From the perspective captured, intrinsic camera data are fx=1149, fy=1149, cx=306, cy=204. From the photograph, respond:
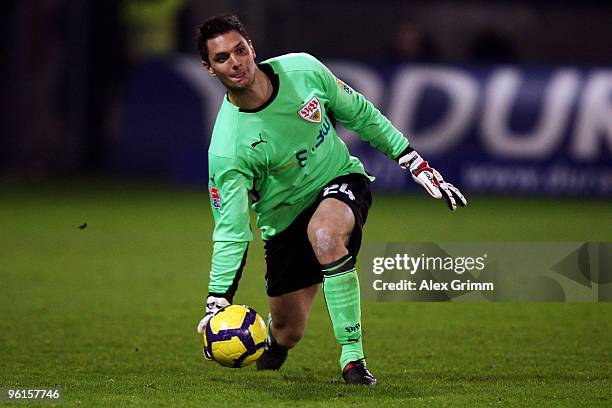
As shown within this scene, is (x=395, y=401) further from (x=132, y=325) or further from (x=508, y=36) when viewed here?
(x=508, y=36)

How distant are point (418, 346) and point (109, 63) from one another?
1697cm

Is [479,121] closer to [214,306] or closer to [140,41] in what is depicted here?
[140,41]

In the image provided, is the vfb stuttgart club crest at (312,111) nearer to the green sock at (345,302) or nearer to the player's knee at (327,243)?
the player's knee at (327,243)

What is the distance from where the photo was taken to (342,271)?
615 centimetres

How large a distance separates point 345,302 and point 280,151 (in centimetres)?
89

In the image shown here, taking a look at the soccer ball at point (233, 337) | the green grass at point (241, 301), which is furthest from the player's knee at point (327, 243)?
the green grass at point (241, 301)

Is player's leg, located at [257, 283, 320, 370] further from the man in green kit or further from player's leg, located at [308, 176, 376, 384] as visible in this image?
player's leg, located at [308, 176, 376, 384]

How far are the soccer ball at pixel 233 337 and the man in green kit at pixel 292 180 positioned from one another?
0.06 meters

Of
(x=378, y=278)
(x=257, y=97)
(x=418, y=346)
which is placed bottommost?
(x=418, y=346)

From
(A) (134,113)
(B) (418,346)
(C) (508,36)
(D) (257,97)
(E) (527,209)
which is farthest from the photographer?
(C) (508,36)

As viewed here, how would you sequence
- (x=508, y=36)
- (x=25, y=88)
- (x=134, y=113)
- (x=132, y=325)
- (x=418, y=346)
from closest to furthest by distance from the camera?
(x=418, y=346)
(x=132, y=325)
(x=134, y=113)
(x=25, y=88)
(x=508, y=36)

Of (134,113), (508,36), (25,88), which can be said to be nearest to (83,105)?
(25,88)

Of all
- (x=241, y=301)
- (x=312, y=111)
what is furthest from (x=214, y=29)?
(x=241, y=301)

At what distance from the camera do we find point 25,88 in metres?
21.1
